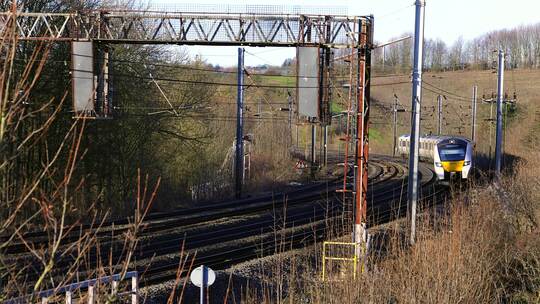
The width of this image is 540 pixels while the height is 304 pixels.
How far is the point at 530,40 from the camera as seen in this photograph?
3337 inches

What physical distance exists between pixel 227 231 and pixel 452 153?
17568mm

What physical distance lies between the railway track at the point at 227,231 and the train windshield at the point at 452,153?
4212 mm

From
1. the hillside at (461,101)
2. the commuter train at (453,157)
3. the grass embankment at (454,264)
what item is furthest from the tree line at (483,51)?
the grass embankment at (454,264)

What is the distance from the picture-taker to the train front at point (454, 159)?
111 feet

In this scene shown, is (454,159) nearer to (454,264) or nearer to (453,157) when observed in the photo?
(453,157)

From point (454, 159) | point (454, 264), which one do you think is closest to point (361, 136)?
point (454, 264)

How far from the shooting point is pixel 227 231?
2008 cm

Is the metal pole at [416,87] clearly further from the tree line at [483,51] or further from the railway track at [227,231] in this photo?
the tree line at [483,51]

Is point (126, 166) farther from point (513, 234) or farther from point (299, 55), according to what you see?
point (513, 234)

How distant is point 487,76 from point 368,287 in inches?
2770

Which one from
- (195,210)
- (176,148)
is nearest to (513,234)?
(195,210)

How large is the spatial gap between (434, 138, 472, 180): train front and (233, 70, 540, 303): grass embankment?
30.5 ft

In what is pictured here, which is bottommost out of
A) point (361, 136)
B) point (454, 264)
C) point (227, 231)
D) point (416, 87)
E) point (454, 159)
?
point (227, 231)

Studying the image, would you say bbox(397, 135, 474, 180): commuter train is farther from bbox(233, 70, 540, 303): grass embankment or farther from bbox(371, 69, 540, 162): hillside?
bbox(371, 69, 540, 162): hillside
